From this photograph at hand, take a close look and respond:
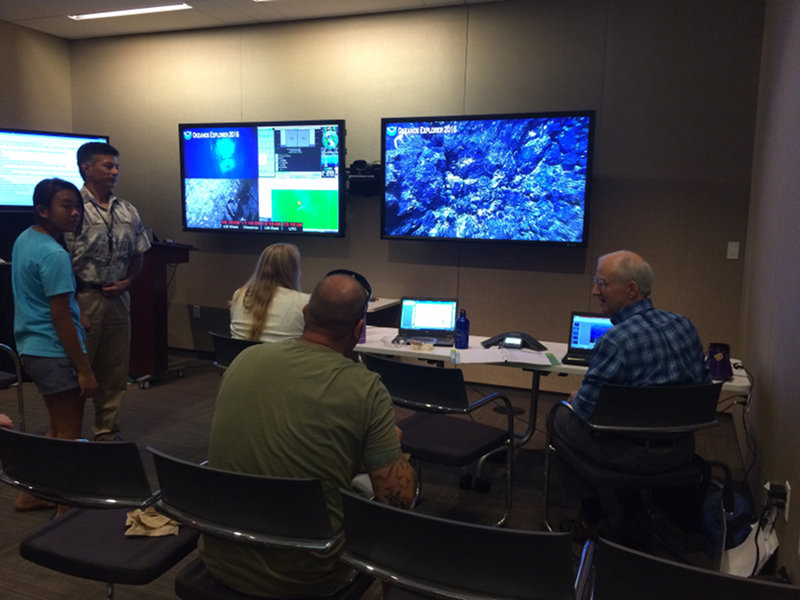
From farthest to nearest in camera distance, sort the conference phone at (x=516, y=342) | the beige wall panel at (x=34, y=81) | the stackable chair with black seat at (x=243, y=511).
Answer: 1. the beige wall panel at (x=34, y=81)
2. the conference phone at (x=516, y=342)
3. the stackable chair with black seat at (x=243, y=511)

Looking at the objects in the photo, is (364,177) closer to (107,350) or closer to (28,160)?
(107,350)

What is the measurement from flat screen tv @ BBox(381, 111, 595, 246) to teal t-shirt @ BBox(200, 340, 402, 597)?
132 inches

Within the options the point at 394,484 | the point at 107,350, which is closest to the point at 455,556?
the point at 394,484

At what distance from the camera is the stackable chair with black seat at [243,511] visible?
1.41m

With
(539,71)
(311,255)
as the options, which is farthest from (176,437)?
(539,71)

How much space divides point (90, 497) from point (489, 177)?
12.0ft

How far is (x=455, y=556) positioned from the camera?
1299 mm

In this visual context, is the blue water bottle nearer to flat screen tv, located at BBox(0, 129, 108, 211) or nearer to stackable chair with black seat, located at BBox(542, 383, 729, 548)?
stackable chair with black seat, located at BBox(542, 383, 729, 548)

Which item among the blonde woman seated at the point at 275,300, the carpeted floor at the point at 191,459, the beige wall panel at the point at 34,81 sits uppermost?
the beige wall panel at the point at 34,81

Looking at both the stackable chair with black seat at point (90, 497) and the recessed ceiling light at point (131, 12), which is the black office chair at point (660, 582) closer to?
the stackable chair with black seat at point (90, 497)

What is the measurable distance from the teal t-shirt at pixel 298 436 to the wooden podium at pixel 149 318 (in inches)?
153

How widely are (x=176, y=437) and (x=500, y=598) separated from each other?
10.1ft

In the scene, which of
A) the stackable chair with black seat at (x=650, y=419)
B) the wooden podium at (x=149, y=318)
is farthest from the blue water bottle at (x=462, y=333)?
the wooden podium at (x=149, y=318)

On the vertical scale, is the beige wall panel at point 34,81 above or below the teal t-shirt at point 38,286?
above
